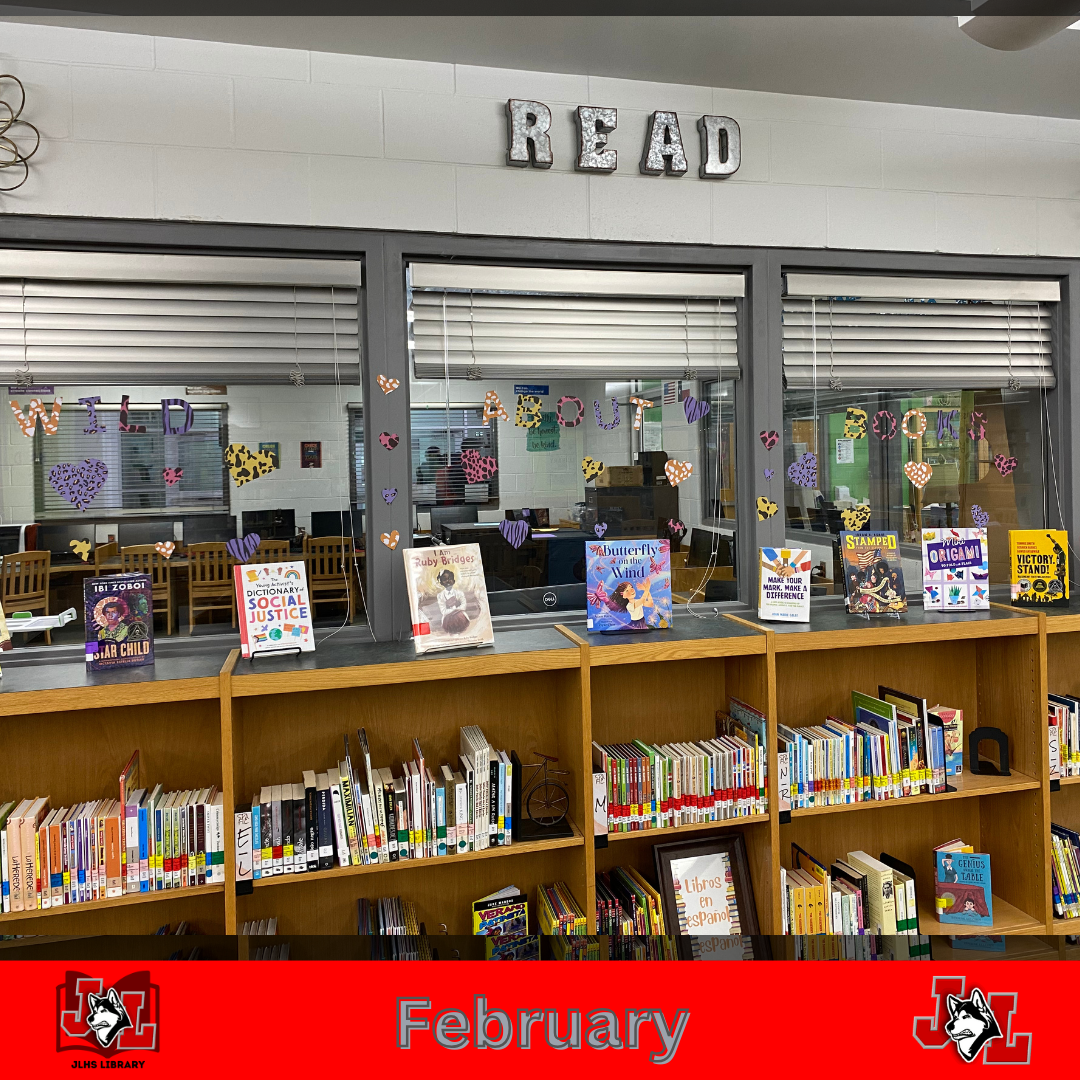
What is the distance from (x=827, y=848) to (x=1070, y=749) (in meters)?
0.83

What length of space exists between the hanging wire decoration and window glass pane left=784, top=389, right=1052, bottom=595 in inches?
91.4

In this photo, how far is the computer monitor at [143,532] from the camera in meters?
2.40

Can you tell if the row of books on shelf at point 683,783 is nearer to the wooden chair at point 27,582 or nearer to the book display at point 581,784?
the book display at point 581,784

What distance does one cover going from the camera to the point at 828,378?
9.47 ft

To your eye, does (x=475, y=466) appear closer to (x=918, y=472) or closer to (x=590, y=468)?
(x=590, y=468)

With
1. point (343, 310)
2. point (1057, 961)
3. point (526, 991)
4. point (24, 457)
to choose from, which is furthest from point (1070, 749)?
point (24, 457)

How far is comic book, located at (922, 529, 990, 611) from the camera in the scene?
2.74 metres

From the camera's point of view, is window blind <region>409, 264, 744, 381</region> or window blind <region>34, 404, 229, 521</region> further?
window blind <region>409, 264, 744, 381</region>

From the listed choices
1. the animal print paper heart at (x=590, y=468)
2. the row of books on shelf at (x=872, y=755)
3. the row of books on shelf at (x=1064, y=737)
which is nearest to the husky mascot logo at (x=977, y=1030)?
the row of books on shelf at (x=872, y=755)

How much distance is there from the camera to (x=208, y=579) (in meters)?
2.46

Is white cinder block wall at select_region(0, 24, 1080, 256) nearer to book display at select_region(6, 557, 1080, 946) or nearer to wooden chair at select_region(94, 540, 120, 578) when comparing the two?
wooden chair at select_region(94, 540, 120, 578)

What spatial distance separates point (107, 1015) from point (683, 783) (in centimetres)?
153

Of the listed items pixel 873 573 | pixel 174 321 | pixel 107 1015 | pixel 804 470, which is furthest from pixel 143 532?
pixel 873 573

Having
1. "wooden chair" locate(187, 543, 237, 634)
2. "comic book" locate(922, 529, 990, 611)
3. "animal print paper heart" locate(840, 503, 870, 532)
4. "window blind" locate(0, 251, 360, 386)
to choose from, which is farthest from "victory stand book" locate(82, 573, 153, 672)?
"comic book" locate(922, 529, 990, 611)
